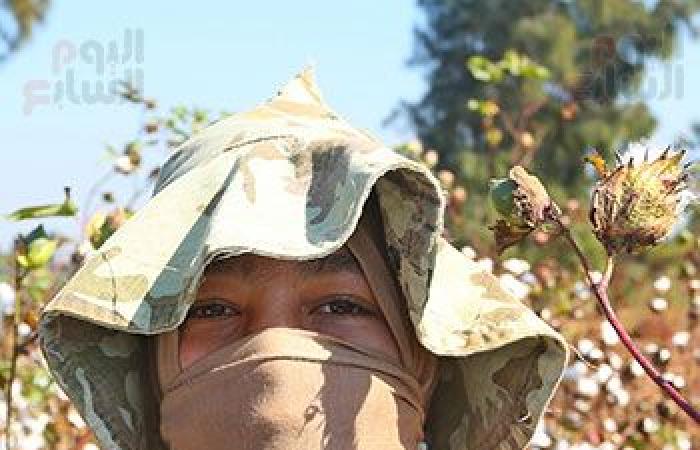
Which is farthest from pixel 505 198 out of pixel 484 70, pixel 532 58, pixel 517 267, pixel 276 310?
pixel 532 58

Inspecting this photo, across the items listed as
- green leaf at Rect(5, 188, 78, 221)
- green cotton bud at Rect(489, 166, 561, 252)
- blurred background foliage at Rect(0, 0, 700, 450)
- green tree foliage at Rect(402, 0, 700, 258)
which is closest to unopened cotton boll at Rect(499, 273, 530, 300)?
blurred background foliage at Rect(0, 0, 700, 450)

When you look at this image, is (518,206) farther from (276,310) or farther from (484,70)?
(484,70)

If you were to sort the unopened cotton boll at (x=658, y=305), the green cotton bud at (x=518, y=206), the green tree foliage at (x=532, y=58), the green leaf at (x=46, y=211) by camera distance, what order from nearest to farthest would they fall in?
the green cotton bud at (x=518, y=206), the green leaf at (x=46, y=211), the unopened cotton boll at (x=658, y=305), the green tree foliage at (x=532, y=58)

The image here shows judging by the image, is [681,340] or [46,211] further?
[681,340]

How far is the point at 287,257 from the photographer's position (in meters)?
1.30

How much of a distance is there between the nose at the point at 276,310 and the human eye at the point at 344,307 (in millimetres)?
18

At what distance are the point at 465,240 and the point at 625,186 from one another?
2.08 metres

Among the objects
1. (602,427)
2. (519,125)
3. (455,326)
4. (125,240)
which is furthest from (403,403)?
(519,125)

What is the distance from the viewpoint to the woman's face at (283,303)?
1.37m

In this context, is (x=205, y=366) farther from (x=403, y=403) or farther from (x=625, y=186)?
(x=625, y=186)

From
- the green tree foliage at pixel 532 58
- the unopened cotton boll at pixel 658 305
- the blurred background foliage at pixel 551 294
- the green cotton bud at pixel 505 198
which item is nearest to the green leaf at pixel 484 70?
the blurred background foliage at pixel 551 294

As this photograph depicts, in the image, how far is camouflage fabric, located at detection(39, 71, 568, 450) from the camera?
133 centimetres

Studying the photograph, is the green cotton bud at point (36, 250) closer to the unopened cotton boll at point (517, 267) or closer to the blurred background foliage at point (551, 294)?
the blurred background foliage at point (551, 294)

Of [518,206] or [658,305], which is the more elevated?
[518,206]
